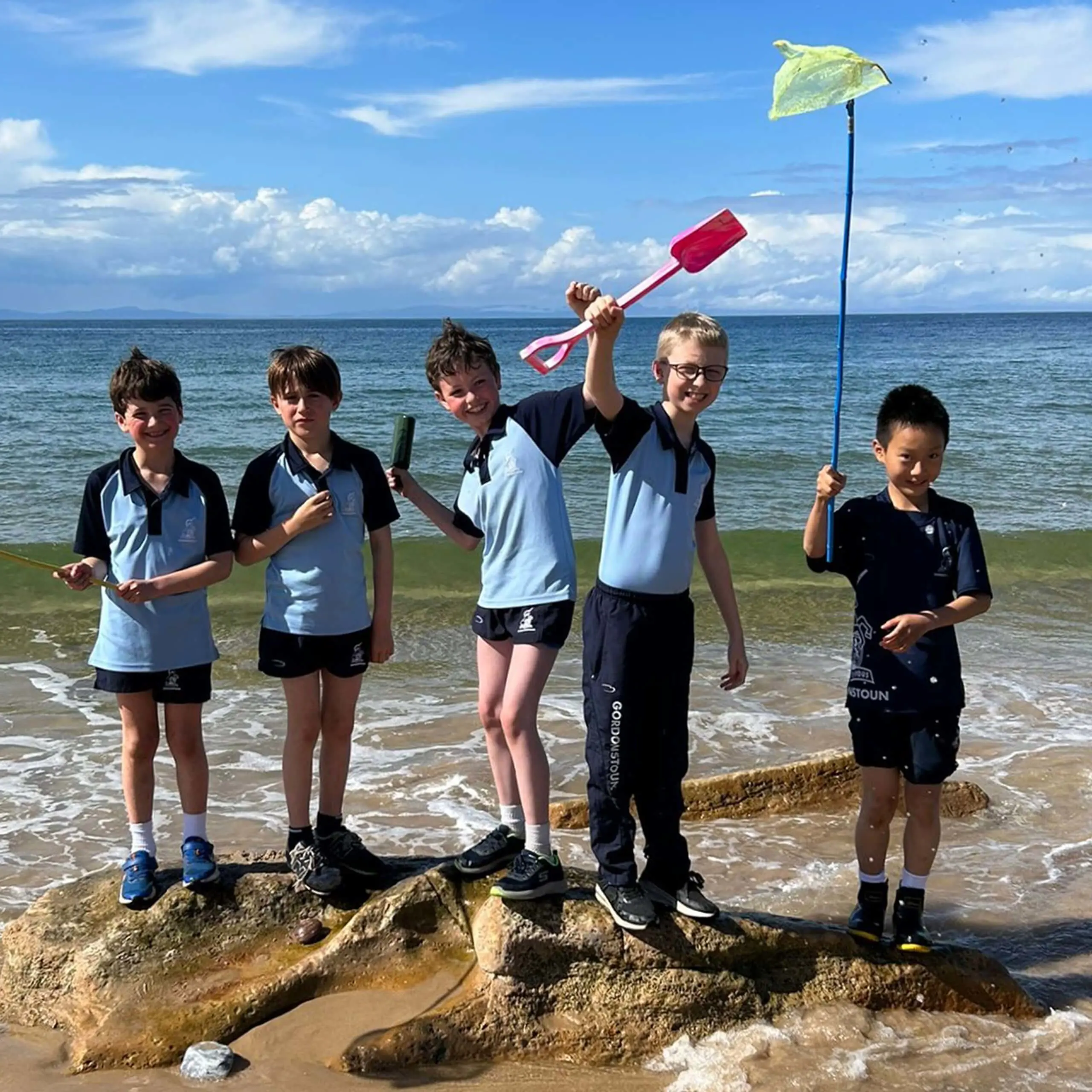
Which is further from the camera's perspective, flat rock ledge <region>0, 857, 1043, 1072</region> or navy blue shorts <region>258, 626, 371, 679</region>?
navy blue shorts <region>258, 626, 371, 679</region>

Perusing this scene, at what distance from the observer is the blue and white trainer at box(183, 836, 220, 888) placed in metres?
4.24

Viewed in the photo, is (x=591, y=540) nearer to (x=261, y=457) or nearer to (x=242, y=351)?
(x=261, y=457)

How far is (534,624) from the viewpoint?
400cm

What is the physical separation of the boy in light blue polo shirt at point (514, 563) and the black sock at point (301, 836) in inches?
22.5

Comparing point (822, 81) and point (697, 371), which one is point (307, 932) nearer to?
point (697, 371)

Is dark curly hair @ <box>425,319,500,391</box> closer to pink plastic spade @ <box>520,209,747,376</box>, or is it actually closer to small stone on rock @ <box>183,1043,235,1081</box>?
pink plastic spade @ <box>520,209,747,376</box>

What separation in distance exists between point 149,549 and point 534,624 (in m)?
1.38

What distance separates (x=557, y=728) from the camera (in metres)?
7.78

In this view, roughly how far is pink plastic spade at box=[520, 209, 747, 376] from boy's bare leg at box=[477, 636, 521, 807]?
3.25 feet

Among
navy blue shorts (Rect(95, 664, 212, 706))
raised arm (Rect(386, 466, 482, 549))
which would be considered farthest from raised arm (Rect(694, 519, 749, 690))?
navy blue shorts (Rect(95, 664, 212, 706))

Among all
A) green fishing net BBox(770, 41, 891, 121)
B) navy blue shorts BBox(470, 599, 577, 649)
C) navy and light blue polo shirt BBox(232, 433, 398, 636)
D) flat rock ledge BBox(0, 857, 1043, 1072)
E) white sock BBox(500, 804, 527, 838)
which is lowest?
flat rock ledge BBox(0, 857, 1043, 1072)

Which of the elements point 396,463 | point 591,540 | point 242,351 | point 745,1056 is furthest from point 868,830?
point 242,351

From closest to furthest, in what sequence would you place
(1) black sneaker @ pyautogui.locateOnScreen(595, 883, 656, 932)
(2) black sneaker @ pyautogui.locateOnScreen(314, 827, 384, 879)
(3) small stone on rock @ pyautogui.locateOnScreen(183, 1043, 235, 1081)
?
(3) small stone on rock @ pyautogui.locateOnScreen(183, 1043, 235, 1081), (1) black sneaker @ pyautogui.locateOnScreen(595, 883, 656, 932), (2) black sneaker @ pyautogui.locateOnScreen(314, 827, 384, 879)

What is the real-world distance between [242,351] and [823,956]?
198 ft
